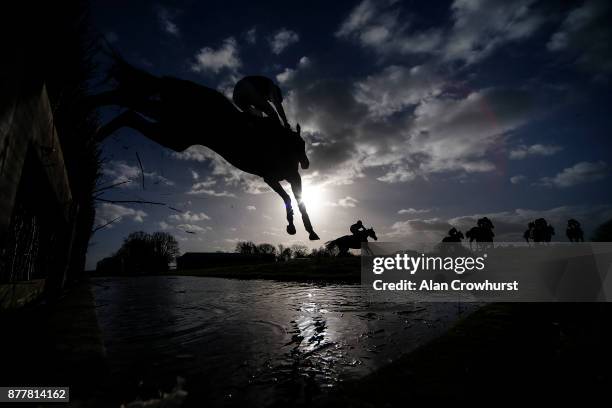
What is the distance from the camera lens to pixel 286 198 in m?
4.78

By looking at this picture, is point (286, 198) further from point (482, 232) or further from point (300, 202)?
point (482, 232)

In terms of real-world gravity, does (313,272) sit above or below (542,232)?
below

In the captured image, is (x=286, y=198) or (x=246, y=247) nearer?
(x=286, y=198)

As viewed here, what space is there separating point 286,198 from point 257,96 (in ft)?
5.57

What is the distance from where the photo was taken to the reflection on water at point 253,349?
1.40m

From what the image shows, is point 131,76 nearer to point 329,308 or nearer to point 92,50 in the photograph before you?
point 92,50

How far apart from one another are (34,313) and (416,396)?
9.94ft

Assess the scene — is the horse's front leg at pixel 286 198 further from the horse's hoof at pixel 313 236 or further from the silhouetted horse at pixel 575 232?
the silhouetted horse at pixel 575 232

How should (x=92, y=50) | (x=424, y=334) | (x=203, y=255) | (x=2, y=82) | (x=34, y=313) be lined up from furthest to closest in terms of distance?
(x=203, y=255) → (x=92, y=50) → (x=424, y=334) → (x=34, y=313) → (x=2, y=82)

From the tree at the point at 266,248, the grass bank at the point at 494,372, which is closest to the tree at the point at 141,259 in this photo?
the tree at the point at 266,248

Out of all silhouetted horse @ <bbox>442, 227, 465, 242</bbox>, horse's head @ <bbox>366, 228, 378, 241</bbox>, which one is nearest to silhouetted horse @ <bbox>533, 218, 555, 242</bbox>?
silhouetted horse @ <bbox>442, 227, 465, 242</bbox>

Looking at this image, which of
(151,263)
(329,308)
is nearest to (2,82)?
(329,308)

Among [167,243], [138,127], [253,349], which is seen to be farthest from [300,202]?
[167,243]

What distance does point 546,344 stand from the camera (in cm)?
187
